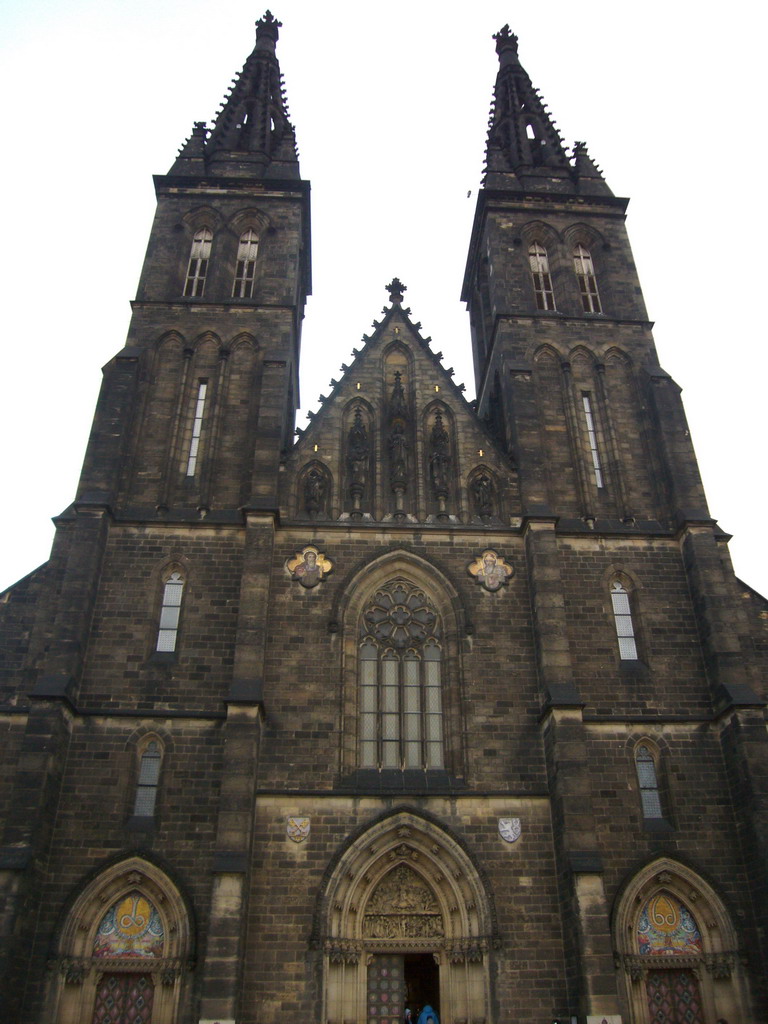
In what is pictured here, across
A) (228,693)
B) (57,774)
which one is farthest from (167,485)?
(57,774)

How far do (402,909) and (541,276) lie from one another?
18.7 m

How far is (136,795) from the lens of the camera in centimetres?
1839

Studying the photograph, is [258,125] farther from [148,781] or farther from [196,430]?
[148,781]

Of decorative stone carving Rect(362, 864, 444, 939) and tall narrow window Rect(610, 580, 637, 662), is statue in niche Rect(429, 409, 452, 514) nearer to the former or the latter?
tall narrow window Rect(610, 580, 637, 662)

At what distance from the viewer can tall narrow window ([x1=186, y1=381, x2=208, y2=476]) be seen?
23.0 meters

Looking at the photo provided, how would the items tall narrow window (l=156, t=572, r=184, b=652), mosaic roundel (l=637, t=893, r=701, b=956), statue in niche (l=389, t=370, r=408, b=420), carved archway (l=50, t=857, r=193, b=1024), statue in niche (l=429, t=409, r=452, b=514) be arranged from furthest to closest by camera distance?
statue in niche (l=389, t=370, r=408, b=420) < statue in niche (l=429, t=409, r=452, b=514) < tall narrow window (l=156, t=572, r=184, b=652) < mosaic roundel (l=637, t=893, r=701, b=956) < carved archway (l=50, t=857, r=193, b=1024)

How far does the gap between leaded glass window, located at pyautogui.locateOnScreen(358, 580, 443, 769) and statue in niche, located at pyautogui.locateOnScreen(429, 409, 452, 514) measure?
2534 mm

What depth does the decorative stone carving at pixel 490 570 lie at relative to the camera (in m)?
21.2

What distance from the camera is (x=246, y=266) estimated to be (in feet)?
89.4

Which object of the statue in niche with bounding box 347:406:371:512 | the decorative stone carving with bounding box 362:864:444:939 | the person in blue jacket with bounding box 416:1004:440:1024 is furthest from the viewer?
the statue in niche with bounding box 347:406:371:512

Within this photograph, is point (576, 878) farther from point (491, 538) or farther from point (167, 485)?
point (167, 485)

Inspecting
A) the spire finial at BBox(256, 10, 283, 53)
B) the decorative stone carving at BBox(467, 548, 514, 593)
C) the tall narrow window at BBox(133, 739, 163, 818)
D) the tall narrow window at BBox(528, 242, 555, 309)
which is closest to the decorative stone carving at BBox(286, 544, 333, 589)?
the decorative stone carving at BBox(467, 548, 514, 593)

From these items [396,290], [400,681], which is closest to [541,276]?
[396,290]

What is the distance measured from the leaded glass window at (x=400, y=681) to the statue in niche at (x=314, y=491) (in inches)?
103
